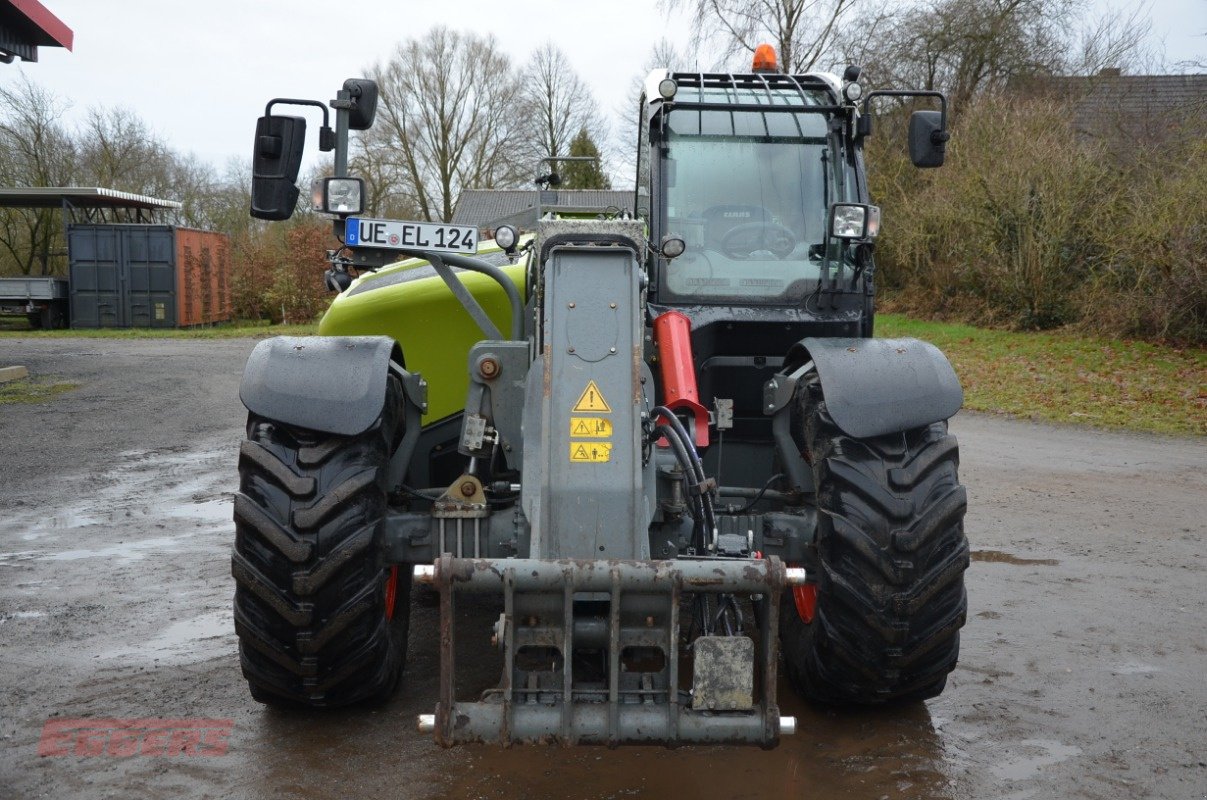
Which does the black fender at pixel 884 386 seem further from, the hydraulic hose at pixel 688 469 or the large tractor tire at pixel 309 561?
the large tractor tire at pixel 309 561

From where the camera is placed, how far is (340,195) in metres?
4.00

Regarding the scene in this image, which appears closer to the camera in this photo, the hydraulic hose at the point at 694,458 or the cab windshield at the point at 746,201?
the hydraulic hose at the point at 694,458

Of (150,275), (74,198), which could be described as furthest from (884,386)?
(74,198)

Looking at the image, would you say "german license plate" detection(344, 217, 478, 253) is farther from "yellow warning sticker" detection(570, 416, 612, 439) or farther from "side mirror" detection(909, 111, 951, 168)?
"side mirror" detection(909, 111, 951, 168)

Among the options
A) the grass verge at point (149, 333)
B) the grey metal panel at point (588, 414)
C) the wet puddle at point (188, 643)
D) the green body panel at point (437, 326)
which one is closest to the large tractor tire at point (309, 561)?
the grey metal panel at point (588, 414)

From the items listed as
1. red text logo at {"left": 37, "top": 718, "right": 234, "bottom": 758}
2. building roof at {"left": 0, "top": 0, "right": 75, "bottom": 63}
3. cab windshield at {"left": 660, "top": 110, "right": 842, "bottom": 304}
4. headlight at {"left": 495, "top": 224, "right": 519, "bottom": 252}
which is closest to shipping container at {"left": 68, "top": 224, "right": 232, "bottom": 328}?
building roof at {"left": 0, "top": 0, "right": 75, "bottom": 63}

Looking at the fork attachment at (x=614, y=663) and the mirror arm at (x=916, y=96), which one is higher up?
the mirror arm at (x=916, y=96)

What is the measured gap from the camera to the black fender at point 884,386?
12.3 ft

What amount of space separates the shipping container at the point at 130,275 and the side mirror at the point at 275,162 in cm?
2447

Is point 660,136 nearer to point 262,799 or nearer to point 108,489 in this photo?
point 262,799

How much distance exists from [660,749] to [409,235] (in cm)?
199

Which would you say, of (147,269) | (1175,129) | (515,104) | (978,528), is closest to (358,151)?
(515,104)

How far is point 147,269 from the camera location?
2692 cm

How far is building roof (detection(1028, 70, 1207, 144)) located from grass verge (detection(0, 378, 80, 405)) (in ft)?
53.5
